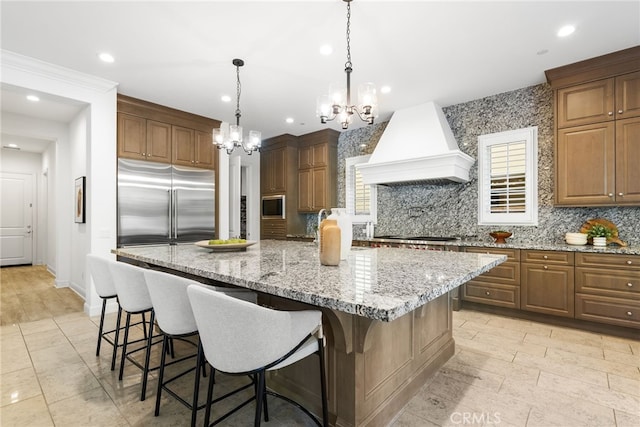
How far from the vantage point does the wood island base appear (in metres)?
1.49

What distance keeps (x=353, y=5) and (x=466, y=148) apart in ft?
9.10

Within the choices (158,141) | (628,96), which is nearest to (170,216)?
(158,141)

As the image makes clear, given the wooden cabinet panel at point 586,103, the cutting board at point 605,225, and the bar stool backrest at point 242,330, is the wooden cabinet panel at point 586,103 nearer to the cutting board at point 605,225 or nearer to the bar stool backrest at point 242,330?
the cutting board at point 605,225

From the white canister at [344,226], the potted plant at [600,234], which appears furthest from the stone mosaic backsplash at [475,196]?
the white canister at [344,226]

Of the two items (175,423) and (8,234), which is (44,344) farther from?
(8,234)

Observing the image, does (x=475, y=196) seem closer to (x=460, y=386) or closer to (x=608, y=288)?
(x=608, y=288)

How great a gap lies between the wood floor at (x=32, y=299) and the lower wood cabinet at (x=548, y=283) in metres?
5.48

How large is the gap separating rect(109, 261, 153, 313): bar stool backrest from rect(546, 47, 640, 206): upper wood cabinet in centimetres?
412

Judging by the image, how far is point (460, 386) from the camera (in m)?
2.12

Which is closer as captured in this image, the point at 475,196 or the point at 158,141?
the point at 475,196

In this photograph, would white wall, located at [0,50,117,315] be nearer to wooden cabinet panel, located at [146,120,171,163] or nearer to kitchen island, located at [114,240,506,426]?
wooden cabinet panel, located at [146,120,171,163]

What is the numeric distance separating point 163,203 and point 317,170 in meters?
2.72

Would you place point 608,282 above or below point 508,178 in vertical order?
below

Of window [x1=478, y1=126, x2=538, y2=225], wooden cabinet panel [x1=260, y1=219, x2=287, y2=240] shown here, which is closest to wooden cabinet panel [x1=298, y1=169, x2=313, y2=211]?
wooden cabinet panel [x1=260, y1=219, x2=287, y2=240]
